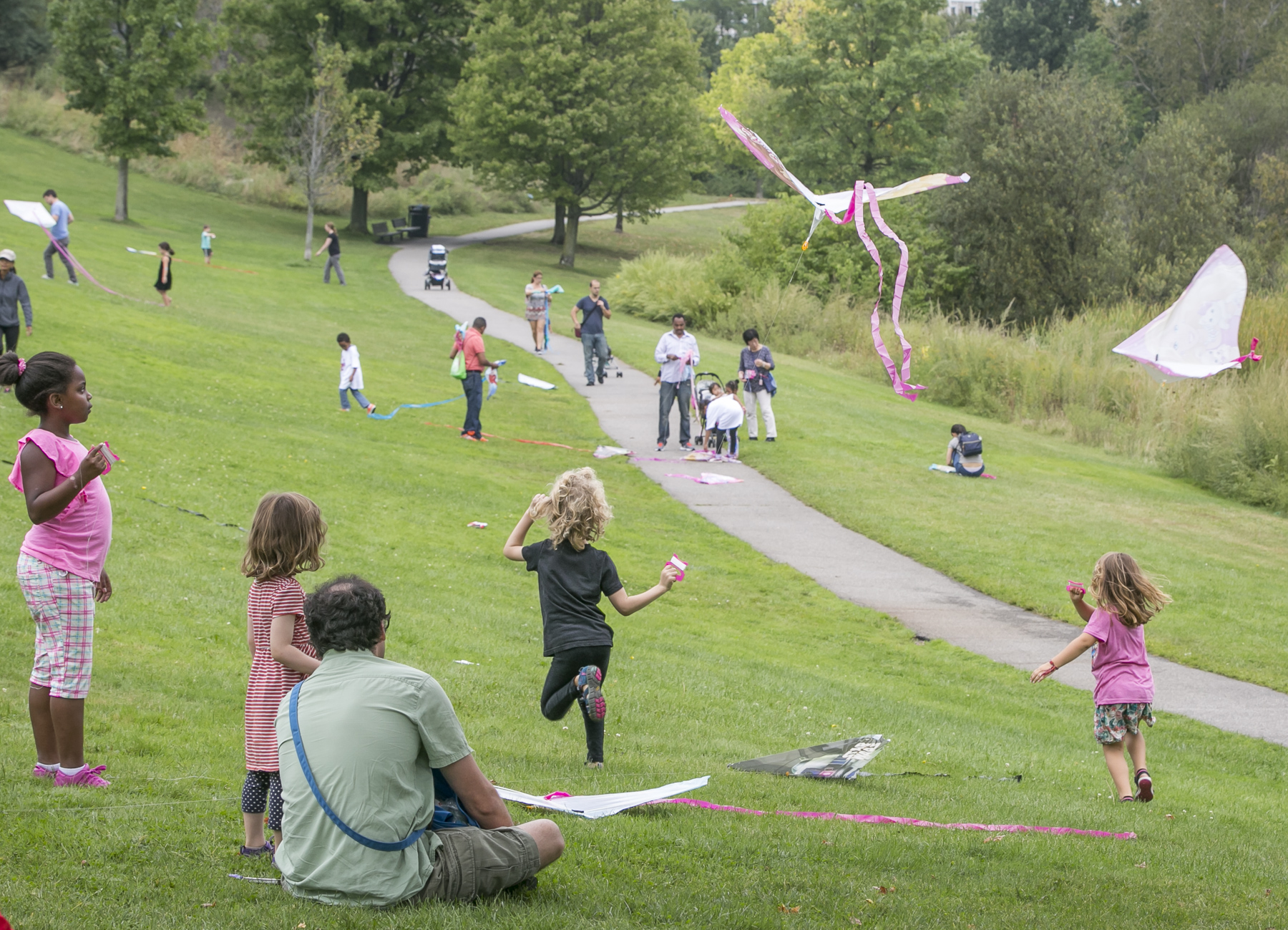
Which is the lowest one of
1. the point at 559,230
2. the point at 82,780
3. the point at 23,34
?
the point at 82,780

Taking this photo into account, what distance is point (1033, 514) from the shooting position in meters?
18.4

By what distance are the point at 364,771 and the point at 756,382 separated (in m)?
18.0

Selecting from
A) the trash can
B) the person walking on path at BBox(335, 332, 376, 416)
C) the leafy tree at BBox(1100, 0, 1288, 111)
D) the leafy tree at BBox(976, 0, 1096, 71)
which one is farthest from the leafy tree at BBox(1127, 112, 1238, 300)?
the leafy tree at BBox(976, 0, 1096, 71)

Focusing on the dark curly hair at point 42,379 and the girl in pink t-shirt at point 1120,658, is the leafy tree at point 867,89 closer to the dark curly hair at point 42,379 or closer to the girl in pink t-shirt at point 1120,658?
the girl in pink t-shirt at point 1120,658

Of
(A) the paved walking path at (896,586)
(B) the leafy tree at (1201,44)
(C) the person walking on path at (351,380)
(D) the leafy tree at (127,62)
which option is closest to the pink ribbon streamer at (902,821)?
(A) the paved walking path at (896,586)

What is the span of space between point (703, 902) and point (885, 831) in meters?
1.58

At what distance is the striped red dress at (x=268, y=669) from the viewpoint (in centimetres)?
455

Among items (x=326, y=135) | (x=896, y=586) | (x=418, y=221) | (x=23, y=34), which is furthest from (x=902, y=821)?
(x=23, y=34)

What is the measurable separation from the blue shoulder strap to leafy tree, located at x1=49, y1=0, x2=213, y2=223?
44091 mm

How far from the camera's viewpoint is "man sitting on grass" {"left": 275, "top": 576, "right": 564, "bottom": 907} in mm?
3834

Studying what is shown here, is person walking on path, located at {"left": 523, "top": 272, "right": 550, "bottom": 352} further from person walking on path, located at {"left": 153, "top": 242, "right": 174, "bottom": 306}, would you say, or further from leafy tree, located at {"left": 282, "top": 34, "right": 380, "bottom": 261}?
leafy tree, located at {"left": 282, "top": 34, "right": 380, "bottom": 261}

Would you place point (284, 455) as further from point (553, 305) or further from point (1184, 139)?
point (1184, 139)

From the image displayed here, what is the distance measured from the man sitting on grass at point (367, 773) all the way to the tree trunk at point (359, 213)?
2087 inches

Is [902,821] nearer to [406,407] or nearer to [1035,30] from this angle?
[406,407]
